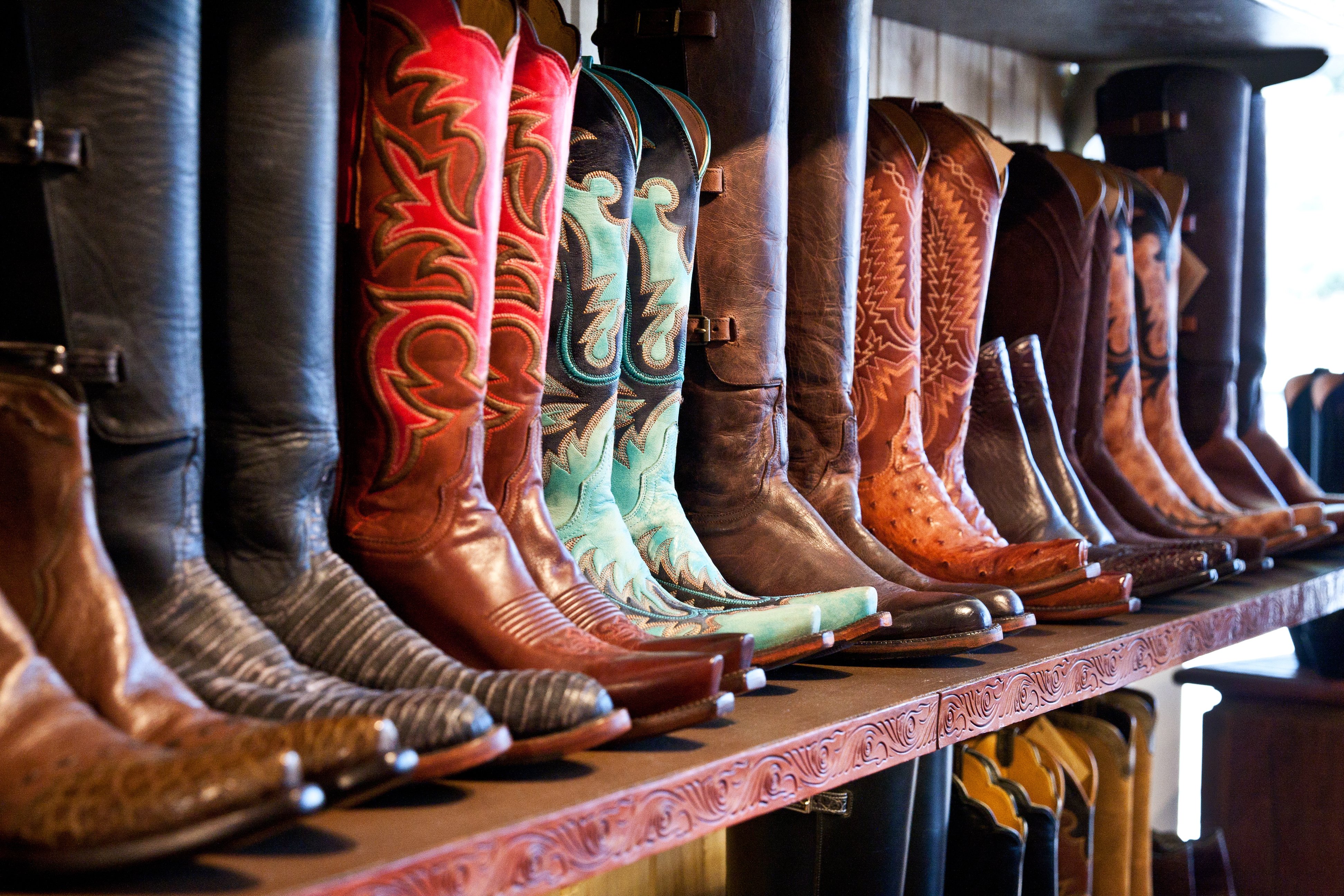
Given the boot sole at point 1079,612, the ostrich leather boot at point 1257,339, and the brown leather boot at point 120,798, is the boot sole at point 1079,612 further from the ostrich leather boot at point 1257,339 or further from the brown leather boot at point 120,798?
the ostrich leather boot at point 1257,339

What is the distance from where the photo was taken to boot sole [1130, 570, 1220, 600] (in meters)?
1.66

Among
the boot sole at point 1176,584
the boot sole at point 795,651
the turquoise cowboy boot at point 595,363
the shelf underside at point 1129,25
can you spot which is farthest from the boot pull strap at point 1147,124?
the boot sole at point 795,651

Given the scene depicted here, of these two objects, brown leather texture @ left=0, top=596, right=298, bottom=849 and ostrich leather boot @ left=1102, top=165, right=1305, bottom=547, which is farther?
ostrich leather boot @ left=1102, top=165, right=1305, bottom=547

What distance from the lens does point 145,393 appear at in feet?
2.43

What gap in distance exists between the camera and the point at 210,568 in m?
0.80

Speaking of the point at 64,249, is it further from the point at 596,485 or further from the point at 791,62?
the point at 791,62

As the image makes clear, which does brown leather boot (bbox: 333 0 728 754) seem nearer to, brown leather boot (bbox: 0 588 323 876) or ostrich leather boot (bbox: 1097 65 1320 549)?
brown leather boot (bbox: 0 588 323 876)

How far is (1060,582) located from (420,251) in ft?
2.83

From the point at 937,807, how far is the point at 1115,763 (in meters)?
0.55

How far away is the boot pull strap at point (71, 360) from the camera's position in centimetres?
69

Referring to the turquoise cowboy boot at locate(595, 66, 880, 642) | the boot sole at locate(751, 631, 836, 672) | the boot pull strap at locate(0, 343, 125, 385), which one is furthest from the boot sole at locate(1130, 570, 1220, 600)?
the boot pull strap at locate(0, 343, 125, 385)

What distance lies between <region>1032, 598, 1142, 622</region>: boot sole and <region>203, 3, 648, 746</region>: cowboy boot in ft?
2.84

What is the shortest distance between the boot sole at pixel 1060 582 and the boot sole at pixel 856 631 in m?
0.35

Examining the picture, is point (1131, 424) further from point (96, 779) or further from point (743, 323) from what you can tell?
point (96, 779)
